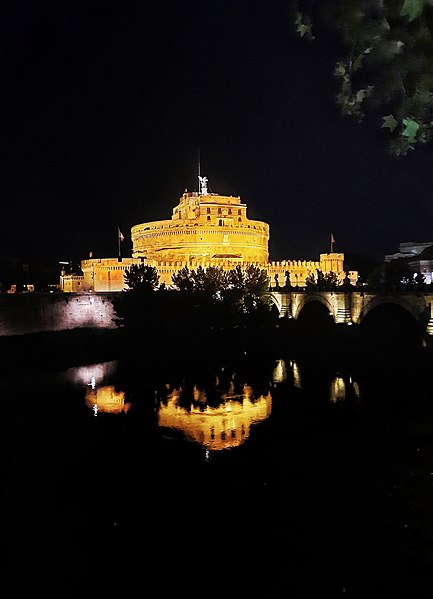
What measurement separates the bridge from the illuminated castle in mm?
5965

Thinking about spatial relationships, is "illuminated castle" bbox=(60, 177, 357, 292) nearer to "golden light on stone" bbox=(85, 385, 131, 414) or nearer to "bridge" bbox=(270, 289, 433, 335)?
"bridge" bbox=(270, 289, 433, 335)

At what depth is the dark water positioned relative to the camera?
313 inches

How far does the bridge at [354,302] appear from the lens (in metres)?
24.5

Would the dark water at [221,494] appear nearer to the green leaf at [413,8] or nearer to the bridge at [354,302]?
the bridge at [354,302]

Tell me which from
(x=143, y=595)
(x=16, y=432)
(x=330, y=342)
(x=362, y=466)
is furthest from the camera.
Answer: (x=330, y=342)

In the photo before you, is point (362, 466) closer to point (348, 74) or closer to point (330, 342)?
point (348, 74)

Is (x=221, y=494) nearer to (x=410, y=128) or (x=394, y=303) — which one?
(x=410, y=128)

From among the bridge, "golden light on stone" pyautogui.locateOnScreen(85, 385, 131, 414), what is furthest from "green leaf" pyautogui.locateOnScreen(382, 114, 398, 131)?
the bridge

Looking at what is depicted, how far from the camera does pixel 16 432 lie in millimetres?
15305

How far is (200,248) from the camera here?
47.2m

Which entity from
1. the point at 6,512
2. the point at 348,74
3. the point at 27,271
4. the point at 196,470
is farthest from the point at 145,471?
the point at 27,271

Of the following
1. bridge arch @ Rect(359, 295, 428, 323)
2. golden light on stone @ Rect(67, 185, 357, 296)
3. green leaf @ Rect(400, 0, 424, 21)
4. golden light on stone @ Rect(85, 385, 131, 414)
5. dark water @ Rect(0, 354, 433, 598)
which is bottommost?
dark water @ Rect(0, 354, 433, 598)

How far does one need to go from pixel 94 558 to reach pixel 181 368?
16.8 metres

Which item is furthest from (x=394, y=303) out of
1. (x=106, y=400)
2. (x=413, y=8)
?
(x=413, y=8)
